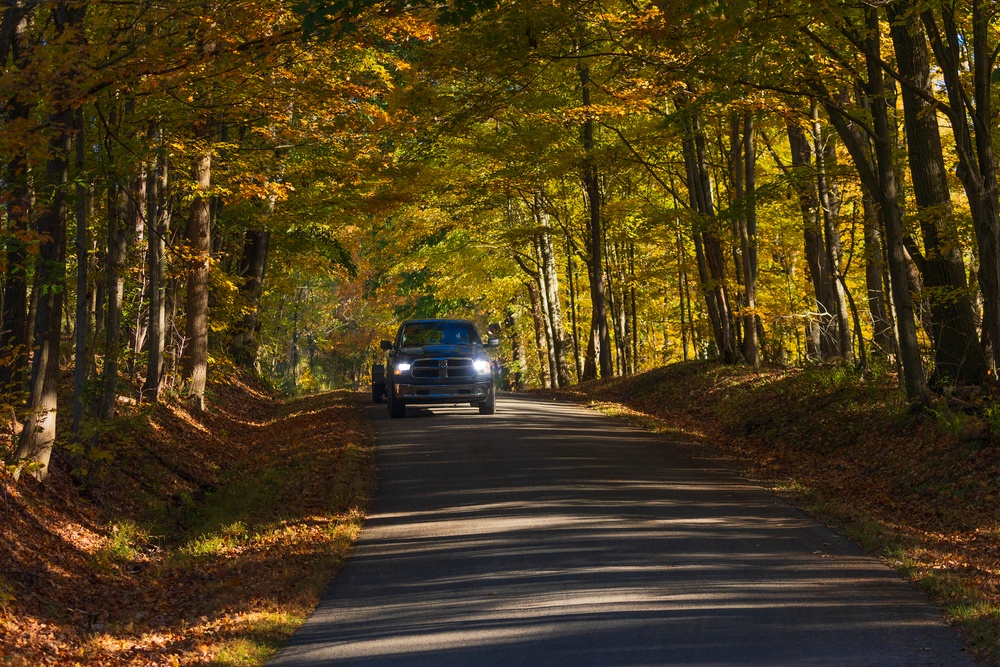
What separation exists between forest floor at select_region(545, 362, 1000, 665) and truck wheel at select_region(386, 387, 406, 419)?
15.2 ft

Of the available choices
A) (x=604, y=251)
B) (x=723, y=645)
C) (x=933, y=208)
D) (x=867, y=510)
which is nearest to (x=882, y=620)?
(x=723, y=645)

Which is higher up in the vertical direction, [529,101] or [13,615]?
[529,101]

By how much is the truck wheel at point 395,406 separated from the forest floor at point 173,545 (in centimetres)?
279

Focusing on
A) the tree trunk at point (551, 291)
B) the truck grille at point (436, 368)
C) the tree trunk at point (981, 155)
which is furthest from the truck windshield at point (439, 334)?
the tree trunk at point (551, 291)

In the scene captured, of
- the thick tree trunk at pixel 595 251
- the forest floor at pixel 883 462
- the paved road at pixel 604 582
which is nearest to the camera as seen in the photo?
the paved road at pixel 604 582

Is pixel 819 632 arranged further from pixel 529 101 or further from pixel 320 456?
pixel 529 101

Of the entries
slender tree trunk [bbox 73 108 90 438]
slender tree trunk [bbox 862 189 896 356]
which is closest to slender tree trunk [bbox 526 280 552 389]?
slender tree trunk [bbox 862 189 896 356]

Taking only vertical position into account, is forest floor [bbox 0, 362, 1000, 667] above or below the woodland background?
below

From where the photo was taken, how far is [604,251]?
126 feet

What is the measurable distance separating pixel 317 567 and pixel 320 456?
6.73 metres

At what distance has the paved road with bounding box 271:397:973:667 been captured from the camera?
6.27m

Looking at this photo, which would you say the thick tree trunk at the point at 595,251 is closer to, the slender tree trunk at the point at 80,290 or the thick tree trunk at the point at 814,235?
the thick tree trunk at the point at 814,235

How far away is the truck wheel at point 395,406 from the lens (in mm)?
20562

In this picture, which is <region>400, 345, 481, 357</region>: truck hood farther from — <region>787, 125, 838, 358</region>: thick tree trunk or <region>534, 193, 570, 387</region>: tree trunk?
<region>534, 193, 570, 387</region>: tree trunk
